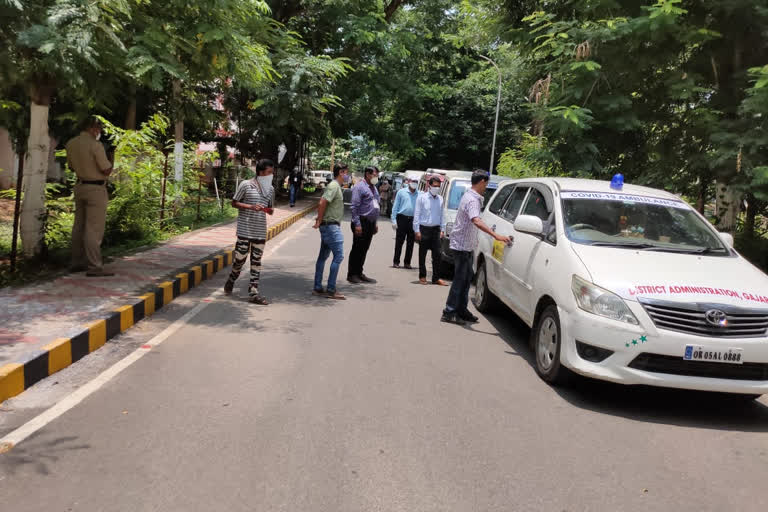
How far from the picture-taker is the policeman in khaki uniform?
28.0 ft

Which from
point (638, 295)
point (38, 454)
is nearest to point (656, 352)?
point (638, 295)

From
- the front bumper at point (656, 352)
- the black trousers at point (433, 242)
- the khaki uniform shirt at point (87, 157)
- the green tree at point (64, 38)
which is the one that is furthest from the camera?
the black trousers at point (433, 242)

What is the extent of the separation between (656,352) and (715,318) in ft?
1.59

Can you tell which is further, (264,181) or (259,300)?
(264,181)

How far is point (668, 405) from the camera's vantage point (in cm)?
553

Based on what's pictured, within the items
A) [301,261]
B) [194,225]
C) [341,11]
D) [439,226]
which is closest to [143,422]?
[439,226]

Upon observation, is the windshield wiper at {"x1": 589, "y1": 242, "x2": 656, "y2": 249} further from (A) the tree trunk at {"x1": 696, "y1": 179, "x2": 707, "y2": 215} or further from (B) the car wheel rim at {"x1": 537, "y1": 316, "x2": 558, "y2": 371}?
(A) the tree trunk at {"x1": 696, "y1": 179, "x2": 707, "y2": 215}

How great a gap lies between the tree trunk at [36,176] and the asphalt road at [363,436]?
3.18 m

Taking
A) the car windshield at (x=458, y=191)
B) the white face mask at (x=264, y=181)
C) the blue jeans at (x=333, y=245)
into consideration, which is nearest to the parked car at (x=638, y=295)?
the blue jeans at (x=333, y=245)

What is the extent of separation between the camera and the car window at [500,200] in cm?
867

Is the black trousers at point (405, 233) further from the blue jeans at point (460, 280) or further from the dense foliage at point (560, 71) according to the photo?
the blue jeans at point (460, 280)

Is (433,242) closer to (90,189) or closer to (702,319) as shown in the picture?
(90,189)

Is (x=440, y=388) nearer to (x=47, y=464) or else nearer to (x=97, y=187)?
(x=47, y=464)

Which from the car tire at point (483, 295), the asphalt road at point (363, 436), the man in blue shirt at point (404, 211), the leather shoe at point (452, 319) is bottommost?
the asphalt road at point (363, 436)
